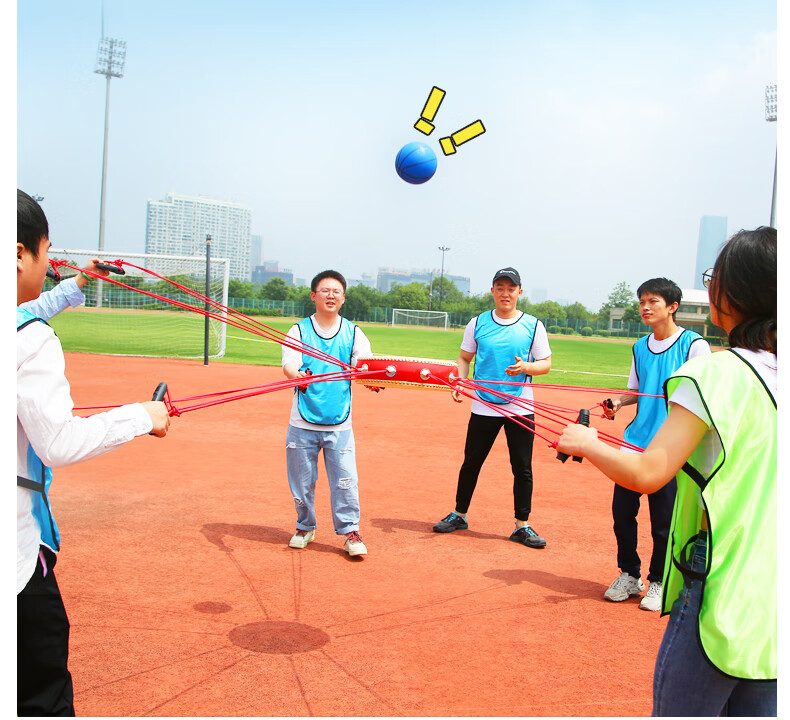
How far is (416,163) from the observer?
6.24 meters

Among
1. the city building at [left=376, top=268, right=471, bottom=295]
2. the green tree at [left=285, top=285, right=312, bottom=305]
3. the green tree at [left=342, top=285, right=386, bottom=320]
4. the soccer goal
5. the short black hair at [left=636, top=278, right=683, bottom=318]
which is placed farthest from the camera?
the city building at [left=376, top=268, right=471, bottom=295]

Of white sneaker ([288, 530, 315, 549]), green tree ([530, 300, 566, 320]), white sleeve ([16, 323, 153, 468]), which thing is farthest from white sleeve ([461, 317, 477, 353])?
green tree ([530, 300, 566, 320])

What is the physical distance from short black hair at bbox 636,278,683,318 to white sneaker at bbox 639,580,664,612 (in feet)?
6.34

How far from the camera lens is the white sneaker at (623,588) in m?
4.57

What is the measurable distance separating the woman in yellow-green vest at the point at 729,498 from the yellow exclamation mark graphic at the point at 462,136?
9.72 feet

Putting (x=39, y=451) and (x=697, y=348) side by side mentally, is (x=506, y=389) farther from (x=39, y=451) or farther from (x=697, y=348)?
(x=39, y=451)

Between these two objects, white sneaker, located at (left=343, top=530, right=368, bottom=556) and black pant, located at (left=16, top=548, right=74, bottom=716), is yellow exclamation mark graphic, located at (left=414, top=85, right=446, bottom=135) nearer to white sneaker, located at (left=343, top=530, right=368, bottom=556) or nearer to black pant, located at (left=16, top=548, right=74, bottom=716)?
white sneaker, located at (left=343, top=530, right=368, bottom=556)

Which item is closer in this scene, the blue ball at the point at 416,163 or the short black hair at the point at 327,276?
the short black hair at the point at 327,276

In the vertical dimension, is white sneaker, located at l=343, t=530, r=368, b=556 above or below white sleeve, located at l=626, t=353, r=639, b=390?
below

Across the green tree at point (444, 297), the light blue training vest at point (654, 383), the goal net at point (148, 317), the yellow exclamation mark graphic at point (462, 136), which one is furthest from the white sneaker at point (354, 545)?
the green tree at point (444, 297)

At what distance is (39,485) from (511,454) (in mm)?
4219

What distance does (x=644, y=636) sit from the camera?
13.3 feet

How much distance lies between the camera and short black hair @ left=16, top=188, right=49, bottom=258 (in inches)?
80.7

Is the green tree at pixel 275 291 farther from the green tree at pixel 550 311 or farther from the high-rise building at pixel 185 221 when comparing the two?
the high-rise building at pixel 185 221
